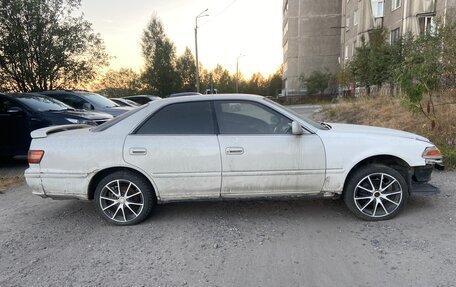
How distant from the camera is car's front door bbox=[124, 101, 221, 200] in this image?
4.14 metres

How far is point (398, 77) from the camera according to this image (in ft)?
27.2

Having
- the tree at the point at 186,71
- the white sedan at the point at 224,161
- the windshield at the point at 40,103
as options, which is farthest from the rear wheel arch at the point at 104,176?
the tree at the point at 186,71

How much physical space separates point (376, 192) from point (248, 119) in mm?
1763

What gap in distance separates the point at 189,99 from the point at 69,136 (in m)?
1.57

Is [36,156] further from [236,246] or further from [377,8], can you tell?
[377,8]

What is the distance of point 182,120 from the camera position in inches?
170

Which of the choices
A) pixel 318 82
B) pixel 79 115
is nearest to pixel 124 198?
pixel 79 115

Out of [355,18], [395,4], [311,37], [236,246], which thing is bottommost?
[236,246]

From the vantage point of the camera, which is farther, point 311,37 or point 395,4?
point 311,37

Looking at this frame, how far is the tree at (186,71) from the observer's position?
48.8m

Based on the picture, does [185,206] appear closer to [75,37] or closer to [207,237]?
[207,237]

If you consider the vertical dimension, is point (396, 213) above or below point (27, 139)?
below

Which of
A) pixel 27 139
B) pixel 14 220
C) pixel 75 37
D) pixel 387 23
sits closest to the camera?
pixel 14 220

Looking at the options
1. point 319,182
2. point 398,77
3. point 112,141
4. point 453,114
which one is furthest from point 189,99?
point 453,114
